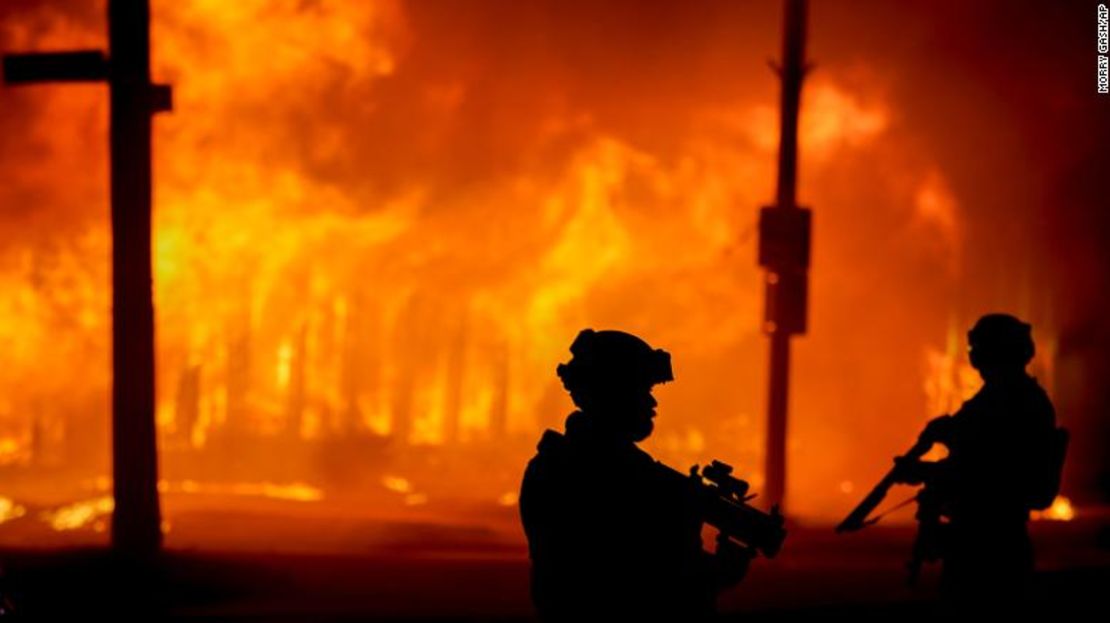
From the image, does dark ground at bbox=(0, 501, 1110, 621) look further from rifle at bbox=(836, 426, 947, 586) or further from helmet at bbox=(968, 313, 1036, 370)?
helmet at bbox=(968, 313, 1036, 370)

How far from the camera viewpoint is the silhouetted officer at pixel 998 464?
4043 millimetres

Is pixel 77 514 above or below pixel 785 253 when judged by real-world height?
below

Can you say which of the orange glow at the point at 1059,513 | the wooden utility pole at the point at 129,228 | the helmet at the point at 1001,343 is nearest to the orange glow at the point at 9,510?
the wooden utility pole at the point at 129,228

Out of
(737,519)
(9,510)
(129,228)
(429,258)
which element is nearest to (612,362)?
(737,519)

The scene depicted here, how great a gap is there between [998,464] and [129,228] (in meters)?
A: 6.23

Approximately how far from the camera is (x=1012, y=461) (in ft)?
13.3

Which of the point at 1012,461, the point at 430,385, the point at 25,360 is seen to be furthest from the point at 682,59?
the point at 1012,461

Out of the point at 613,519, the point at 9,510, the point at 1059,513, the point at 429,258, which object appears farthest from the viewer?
the point at 429,258

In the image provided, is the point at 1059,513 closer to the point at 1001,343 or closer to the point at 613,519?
the point at 1001,343

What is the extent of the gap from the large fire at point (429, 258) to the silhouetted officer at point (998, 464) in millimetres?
8007

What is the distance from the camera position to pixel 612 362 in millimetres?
2619

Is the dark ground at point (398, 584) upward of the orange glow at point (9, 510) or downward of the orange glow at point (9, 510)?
downward

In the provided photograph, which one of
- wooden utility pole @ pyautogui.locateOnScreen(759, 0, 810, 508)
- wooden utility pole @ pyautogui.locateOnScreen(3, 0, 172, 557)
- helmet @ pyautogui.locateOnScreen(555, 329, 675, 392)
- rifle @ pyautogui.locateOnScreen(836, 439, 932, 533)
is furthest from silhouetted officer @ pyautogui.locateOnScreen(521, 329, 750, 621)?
wooden utility pole @ pyautogui.locateOnScreen(759, 0, 810, 508)

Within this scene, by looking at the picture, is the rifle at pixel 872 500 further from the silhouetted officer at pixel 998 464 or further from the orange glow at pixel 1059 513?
the orange glow at pixel 1059 513
